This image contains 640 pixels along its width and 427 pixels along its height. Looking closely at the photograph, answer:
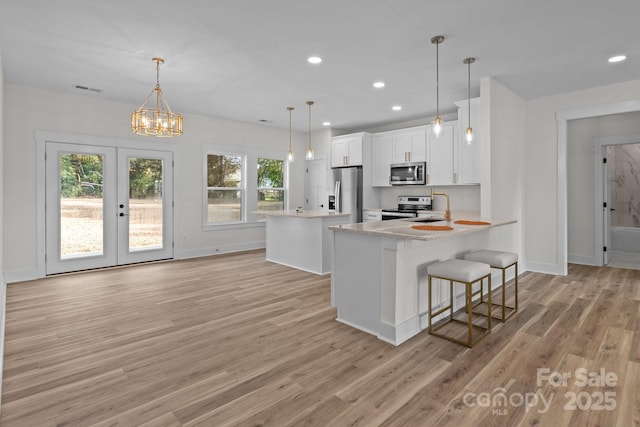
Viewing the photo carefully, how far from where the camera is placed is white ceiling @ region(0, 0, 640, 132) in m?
2.70

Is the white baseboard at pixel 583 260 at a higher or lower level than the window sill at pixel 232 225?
lower

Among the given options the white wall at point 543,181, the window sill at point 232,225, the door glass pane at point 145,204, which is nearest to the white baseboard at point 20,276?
the door glass pane at point 145,204

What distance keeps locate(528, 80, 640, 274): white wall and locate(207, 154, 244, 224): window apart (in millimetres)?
5336

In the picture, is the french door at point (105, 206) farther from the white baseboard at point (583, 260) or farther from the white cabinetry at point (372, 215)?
the white baseboard at point (583, 260)

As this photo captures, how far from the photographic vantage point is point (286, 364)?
2.39 meters

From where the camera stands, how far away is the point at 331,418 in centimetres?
182

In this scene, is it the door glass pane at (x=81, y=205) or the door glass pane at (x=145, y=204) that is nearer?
the door glass pane at (x=81, y=205)

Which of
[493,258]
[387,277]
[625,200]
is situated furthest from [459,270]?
[625,200]

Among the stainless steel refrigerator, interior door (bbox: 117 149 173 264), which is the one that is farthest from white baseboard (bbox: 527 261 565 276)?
interior door (bbox: 117 149 173 264)

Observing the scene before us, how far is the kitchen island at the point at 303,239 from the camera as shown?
16.5 ft

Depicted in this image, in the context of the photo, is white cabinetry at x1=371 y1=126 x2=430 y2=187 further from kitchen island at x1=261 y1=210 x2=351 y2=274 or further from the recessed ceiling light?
the recessed ceiling light

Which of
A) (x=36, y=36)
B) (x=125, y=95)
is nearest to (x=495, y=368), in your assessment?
(x=36, y=36)

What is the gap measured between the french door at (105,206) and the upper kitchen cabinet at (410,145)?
4311 mm

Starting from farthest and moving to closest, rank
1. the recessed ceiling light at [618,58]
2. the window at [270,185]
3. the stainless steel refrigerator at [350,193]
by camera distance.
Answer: the window at [270,185], the stainless steel refrigerator at [350,193], the recessed ceiling light at [618,58]
